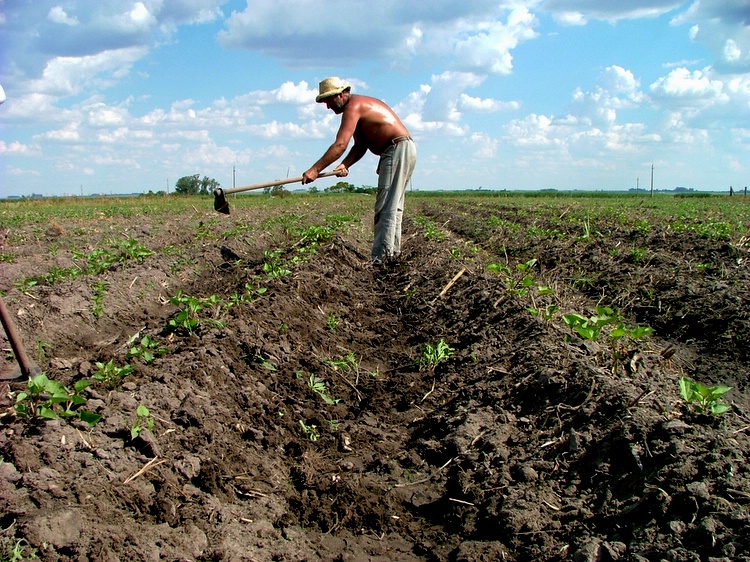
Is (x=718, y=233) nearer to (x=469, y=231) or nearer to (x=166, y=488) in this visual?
(x=469, y=231)

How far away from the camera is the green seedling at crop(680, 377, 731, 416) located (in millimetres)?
3006

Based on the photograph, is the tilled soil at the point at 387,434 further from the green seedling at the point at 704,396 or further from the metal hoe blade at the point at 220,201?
the metal hoe blade at the point at 220,201

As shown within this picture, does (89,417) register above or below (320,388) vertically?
above

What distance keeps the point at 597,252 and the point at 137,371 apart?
23.1 ft

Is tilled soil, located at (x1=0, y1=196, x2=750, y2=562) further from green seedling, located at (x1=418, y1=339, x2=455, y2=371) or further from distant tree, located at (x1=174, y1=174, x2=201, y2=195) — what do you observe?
distant tree, located at (x1=174, y1=174, x2=201, y2=195)

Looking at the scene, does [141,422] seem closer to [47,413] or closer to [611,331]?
[47,413]

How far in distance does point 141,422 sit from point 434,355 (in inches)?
92.1

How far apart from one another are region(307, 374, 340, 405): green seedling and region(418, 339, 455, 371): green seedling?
31.5 inches

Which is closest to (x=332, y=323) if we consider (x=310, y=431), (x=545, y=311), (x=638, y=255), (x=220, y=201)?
(x=545, y=311)

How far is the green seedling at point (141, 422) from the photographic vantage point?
3061 mm

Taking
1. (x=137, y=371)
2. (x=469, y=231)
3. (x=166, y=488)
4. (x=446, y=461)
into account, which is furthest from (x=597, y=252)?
(x=166, y=488)

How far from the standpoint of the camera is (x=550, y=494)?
289 centimetres

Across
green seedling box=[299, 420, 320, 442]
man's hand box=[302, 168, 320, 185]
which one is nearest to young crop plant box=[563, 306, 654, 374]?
green seedling box=[299, 420, 320, 442]

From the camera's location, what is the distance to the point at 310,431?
3.86m
